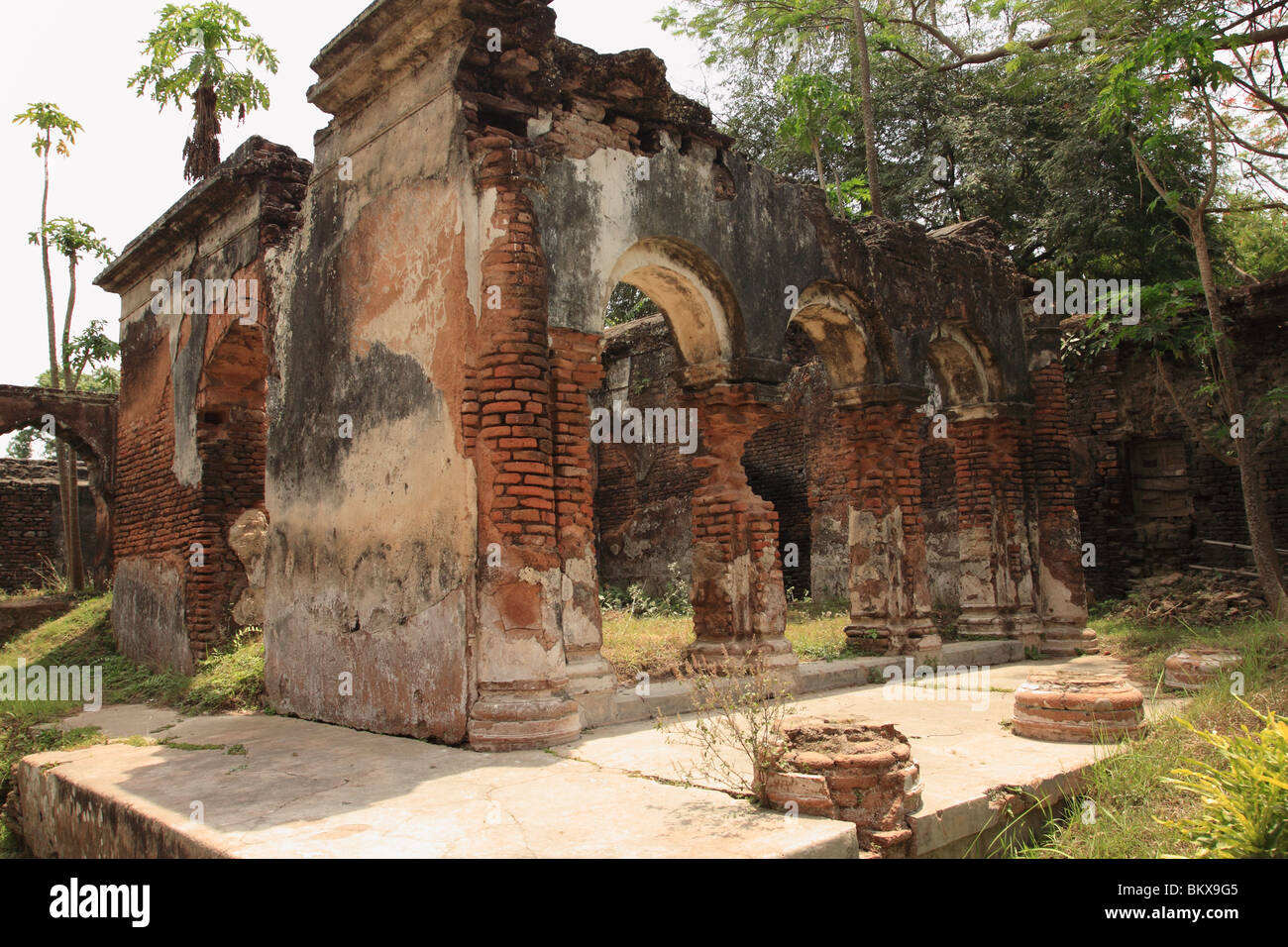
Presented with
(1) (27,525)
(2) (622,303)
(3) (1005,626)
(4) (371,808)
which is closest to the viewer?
(4) (371,808)

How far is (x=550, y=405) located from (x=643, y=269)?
6.02 ft

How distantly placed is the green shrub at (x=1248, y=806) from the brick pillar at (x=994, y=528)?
6665 mm

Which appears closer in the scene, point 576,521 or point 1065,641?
point 576,521

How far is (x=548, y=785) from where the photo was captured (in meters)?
4.64

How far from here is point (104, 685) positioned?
32.7ft

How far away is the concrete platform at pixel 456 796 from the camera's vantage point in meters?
3.71

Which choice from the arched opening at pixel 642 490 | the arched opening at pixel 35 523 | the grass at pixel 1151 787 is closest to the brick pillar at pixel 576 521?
the grass at pixel 1151 787

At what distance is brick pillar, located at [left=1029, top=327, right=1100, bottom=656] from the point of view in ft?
35.4

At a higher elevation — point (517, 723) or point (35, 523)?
point (35, 523)

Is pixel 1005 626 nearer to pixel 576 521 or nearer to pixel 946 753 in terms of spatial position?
pixel 946 753

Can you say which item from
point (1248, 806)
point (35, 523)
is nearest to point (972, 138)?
point (1248, 806)

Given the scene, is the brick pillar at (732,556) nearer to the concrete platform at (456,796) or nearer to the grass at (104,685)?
the concrete platform at (456,796)

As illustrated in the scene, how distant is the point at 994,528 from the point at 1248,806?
7.22m
